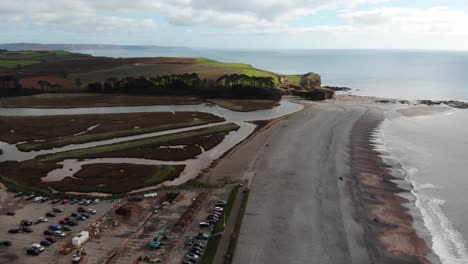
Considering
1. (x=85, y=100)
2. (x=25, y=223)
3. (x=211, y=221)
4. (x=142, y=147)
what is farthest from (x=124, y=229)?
(x=85, y=100)

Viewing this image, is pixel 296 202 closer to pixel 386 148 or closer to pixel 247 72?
pixel 386 148

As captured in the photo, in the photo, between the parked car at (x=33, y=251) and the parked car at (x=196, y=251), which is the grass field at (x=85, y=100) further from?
the parked car at (x=196, y=251)

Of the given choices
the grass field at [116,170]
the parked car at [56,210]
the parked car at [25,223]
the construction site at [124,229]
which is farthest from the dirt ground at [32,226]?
the grass field at [116,170]

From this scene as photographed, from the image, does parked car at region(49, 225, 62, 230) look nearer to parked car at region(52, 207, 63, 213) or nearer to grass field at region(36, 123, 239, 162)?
parked car at region(52, 207, 63, 213)

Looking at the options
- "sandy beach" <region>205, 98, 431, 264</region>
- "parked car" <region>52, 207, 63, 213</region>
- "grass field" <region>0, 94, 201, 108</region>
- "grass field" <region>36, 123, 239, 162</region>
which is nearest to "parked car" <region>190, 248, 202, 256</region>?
"sandy beach" <region>205, 98, 431, 264</region>

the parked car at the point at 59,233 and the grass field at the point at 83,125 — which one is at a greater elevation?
the grass field at the point at 83,125

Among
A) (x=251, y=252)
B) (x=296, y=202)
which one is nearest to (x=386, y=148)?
(x=296, y=202)

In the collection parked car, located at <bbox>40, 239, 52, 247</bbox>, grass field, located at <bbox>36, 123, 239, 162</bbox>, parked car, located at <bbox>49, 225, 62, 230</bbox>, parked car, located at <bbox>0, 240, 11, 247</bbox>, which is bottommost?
parked car, located at <bbox>0, 240, 11, 247</bbox>
